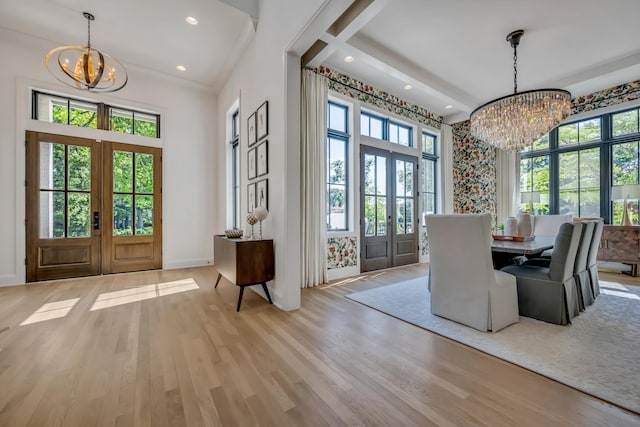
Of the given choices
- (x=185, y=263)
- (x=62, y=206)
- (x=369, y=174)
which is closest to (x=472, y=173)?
(x=369, y=174)

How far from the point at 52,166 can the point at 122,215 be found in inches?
45.5

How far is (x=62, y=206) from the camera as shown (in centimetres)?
407

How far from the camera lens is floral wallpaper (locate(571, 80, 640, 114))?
4.47 meters

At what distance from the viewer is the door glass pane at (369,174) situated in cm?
479

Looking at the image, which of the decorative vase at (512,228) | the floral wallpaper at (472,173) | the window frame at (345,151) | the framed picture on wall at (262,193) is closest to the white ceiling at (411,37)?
the window frame at (345,151)

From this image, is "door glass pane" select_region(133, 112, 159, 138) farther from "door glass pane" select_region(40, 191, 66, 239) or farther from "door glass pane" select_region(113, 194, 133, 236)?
"door glass pane" select_region(40, 191, 66, 239)

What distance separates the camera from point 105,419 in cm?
130

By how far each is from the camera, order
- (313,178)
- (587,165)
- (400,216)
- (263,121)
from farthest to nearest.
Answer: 1. (400,216)
2. (587,165)
3. (313,178)
4. (263,121)

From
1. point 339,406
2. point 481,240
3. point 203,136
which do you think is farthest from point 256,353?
point 203,136

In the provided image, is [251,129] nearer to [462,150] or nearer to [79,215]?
[79,215]

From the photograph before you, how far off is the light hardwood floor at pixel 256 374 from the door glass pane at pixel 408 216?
307cm

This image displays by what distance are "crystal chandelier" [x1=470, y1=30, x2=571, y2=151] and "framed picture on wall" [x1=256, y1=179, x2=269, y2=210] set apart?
3.18 m

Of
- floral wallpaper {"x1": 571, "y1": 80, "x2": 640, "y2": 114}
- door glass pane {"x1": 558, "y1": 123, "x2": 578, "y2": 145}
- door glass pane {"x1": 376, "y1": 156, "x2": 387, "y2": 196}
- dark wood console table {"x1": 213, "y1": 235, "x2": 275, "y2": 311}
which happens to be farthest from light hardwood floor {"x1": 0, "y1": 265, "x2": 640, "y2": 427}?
door glass pane {"x1": 558, "y1": 123, "x2": 578, "y2": 145}

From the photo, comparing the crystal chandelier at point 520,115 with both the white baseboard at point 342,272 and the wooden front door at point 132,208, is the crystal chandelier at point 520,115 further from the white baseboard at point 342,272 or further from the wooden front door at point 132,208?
the wooden front door at point 132,208
